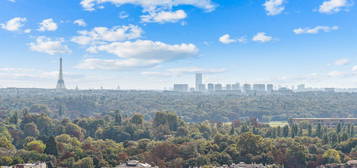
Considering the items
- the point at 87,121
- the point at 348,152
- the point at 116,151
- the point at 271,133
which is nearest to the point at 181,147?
the point at 116,151

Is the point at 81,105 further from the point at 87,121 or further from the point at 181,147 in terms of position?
the point at 181,147

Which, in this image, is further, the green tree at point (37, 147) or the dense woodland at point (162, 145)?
the green tree at point (37, 147)

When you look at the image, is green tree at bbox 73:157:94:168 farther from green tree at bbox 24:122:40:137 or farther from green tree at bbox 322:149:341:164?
green tree at bbox 24:122:40:137

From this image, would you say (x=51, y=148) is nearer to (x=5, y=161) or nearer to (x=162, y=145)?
(x=5, y=161)

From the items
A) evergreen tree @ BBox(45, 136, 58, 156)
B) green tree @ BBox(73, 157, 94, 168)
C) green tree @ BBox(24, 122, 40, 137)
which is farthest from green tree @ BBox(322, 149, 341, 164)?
green tree @ BBox(24, 122, 40, 137)

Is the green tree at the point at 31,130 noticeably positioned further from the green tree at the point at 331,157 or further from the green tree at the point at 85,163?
the green tree at the point at 331,157

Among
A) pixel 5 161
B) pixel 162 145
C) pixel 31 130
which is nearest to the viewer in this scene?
pixel 5 161

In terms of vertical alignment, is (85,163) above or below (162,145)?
below

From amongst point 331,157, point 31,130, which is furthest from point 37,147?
point 331,157

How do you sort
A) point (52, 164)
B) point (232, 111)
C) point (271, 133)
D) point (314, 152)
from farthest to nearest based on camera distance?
point (232, 111) < point (271, 133) < point (314, 152) < point (52, 164)

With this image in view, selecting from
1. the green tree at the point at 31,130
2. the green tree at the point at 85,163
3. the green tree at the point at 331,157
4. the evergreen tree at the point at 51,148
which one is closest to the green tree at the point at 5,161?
the green tree at the point at 85,163

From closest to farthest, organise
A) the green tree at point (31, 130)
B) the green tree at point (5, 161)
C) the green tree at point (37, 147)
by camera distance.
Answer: the green tree at point (5, 161) < the green tree at point (37, 147) < the green tree at point (31, 130)
